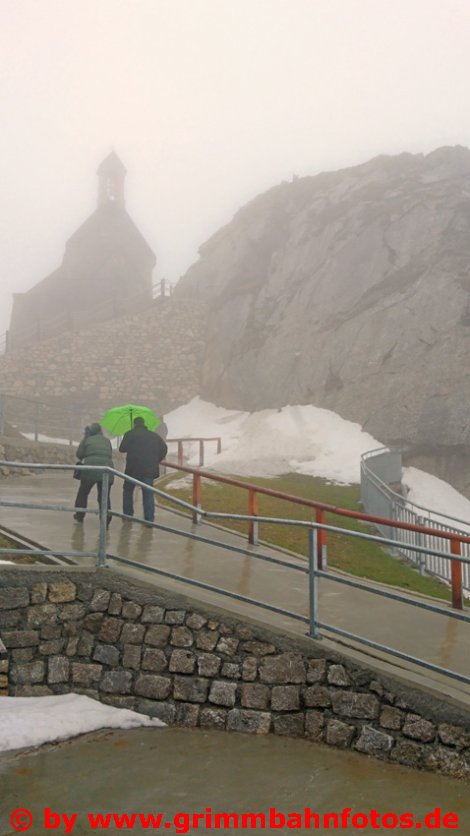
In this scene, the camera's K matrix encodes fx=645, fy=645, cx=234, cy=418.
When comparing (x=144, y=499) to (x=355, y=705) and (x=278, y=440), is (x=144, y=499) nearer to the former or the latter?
(x=355, y=705)

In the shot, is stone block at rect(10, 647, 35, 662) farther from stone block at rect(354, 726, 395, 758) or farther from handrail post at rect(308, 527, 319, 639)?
stone block at rect(354, 726, 395, 758)

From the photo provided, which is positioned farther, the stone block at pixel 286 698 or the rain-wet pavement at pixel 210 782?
the stone block at pixel 286 698

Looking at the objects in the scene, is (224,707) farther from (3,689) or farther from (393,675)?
(3,689)

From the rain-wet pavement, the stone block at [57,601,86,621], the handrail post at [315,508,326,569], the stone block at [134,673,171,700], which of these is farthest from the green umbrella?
the rain-wet pavement

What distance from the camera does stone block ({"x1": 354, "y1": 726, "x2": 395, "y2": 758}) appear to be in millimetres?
4738

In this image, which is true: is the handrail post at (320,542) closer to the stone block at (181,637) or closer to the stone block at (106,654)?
the stone block at (181,637)

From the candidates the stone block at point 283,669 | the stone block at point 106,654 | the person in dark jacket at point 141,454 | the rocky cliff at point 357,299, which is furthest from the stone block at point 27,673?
the rocky cliff at point 357,299

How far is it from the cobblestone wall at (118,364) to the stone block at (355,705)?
86.1 ft

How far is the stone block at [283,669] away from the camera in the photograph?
17.3 feet

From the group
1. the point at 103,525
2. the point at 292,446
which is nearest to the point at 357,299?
the point at 292,446

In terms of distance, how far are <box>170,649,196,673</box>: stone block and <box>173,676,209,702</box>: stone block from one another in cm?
7

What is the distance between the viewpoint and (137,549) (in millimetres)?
7980

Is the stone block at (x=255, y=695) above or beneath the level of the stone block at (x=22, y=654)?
beneath

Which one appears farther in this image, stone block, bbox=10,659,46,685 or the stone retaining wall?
stone block, bbox=10,659,46,685
